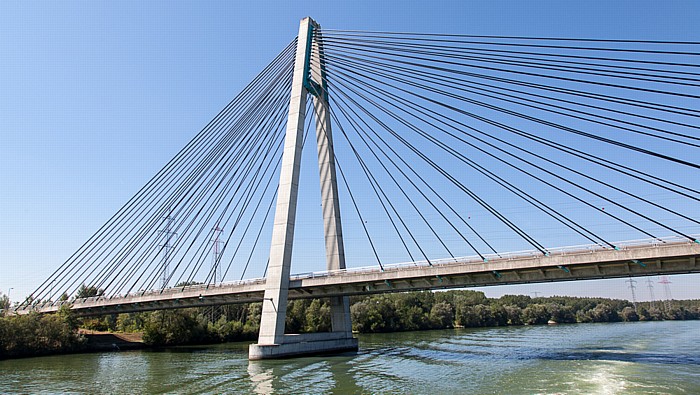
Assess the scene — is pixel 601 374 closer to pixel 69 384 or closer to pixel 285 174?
pixel 285 174

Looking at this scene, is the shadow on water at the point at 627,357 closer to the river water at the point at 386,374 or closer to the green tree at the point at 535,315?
the river water at the point at 386,374

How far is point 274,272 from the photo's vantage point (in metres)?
33.4

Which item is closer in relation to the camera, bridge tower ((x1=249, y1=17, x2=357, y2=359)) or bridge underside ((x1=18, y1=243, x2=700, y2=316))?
bridge underside ((x1=18, y1=243, x2=700, y2=316))

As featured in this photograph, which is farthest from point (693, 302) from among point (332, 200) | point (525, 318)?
point (332, 200)

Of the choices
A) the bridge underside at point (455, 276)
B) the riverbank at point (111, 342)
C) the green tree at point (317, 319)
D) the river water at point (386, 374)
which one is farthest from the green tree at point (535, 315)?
the riverbank at point (111, 342)

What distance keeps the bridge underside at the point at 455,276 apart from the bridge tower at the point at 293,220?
2.47 m

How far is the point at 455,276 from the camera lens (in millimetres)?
31172

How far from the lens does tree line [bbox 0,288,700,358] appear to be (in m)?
40.1

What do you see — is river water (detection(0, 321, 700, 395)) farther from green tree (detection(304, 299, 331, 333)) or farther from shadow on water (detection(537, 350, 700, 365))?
green tree (detection(304, 299, 331, 333))

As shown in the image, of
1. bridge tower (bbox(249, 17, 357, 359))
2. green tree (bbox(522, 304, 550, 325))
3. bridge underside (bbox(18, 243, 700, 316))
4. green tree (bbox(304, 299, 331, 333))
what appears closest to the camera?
bridge underside (bbox(18, 243, 700, 316))

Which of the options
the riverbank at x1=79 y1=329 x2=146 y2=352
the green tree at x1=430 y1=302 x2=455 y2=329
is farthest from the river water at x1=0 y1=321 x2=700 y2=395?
the green tree at x1=430 y1=302 x2=455 y2=329

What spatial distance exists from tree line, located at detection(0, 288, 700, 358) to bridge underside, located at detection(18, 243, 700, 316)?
17.8 feet

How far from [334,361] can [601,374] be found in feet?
50.7

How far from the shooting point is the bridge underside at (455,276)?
83.1ft
